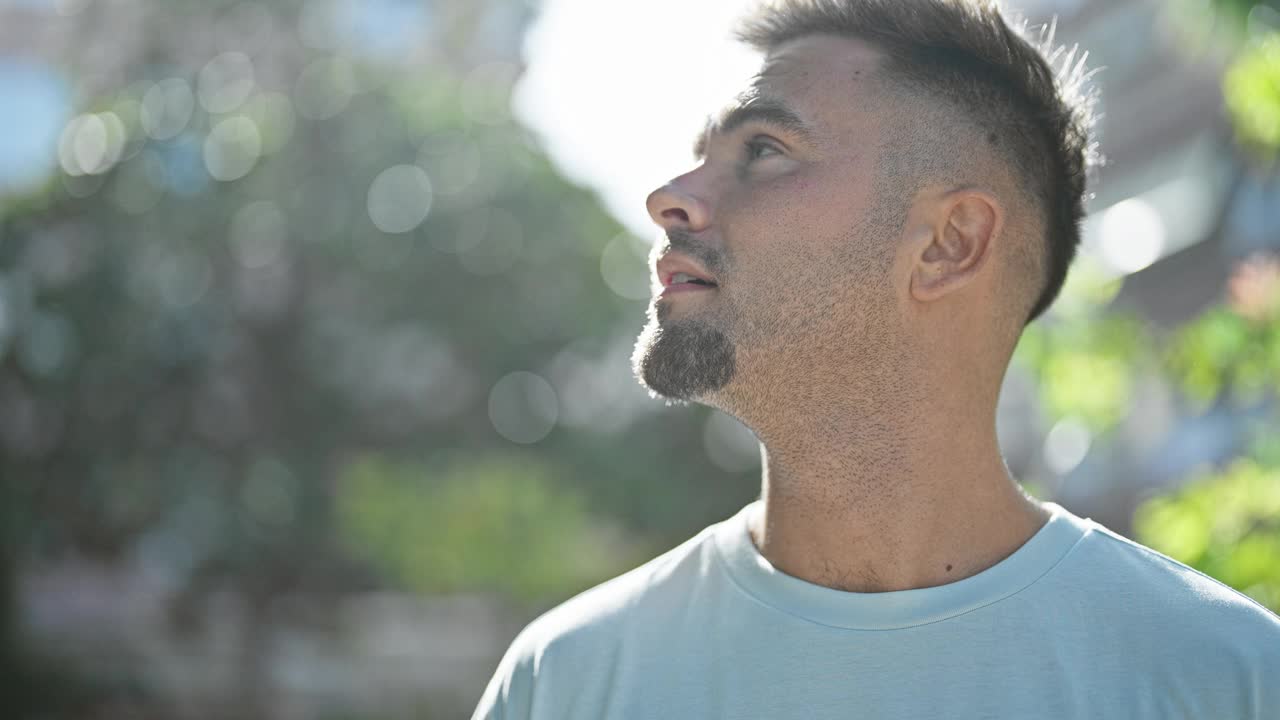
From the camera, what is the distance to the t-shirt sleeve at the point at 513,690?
230cm

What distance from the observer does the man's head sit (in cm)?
236

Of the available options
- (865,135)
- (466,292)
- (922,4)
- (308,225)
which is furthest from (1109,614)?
(466,292)

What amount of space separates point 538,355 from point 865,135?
58.6 feet

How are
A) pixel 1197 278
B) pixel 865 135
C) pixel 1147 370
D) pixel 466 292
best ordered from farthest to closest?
pixel 466 292
pixel 1197 278
pixel 1147 370
pixel 865 135

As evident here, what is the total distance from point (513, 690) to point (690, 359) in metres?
0.65

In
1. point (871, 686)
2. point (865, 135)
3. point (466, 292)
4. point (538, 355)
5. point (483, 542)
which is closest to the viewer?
point (871, 686)

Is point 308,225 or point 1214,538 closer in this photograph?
point 1214,538

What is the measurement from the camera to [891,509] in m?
2.33

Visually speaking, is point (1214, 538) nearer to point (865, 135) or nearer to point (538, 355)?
point (865, 135)

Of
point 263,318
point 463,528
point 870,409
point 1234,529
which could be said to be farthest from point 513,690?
point 463,528

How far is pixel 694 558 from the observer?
246 centimetres

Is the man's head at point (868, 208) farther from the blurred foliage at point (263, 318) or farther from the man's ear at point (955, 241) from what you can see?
the blurred foliage at point (263, 318)

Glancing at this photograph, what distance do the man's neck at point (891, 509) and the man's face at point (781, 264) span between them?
5.6 inches

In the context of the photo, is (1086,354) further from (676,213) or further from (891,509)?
(676,213)
